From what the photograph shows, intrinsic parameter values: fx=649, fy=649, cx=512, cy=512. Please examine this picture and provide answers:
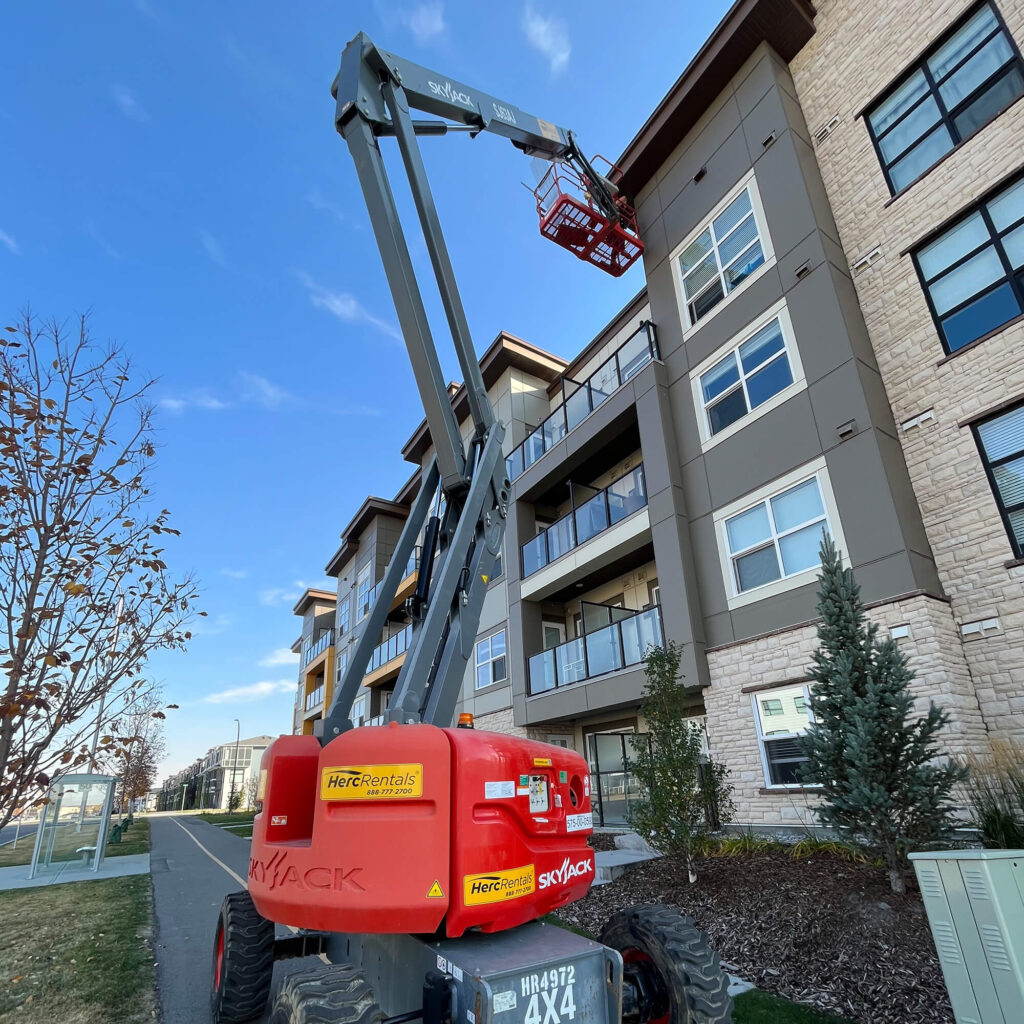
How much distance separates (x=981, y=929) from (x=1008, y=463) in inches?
309

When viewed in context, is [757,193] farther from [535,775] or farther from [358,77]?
[535,775]

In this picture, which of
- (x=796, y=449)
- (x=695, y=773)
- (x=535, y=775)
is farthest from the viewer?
(x=796, y=449)

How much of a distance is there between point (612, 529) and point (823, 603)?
7.67m

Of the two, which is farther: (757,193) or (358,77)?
(757,193)

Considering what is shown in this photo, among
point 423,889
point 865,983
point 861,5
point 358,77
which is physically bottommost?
point 865,983

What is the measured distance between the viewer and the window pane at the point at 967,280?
398 inches

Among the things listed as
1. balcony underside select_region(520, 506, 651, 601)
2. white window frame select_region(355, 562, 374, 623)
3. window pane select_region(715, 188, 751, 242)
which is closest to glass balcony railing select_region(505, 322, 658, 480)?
window pane select_region(715, 188, 751, 242)

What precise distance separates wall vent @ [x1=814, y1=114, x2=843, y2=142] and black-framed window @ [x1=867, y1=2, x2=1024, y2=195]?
1.97 ft

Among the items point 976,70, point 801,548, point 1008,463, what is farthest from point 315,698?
point 976,70

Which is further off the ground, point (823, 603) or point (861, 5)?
point (861, 5)

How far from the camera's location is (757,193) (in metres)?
13.4

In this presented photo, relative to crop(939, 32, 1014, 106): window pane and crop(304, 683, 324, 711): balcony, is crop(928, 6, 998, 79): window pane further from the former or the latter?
crop(304, 683, 324, 711): balcony

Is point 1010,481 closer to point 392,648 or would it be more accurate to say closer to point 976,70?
point 976,70

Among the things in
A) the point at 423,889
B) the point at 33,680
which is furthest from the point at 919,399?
the point at 33,680
